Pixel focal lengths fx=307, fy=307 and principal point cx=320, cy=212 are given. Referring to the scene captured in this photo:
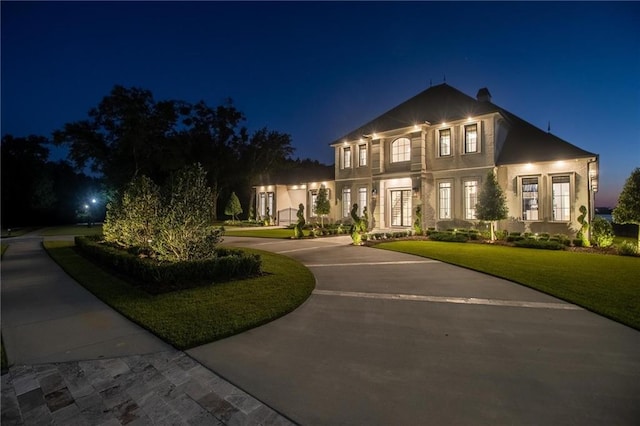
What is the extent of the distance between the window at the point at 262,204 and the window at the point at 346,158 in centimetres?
977

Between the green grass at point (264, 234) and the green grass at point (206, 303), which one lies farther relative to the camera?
the green grass at point (264, 234)

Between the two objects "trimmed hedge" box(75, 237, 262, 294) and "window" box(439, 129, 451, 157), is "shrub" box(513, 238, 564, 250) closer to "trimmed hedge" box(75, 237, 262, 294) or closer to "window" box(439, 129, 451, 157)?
"window" box(439, 129, 451, 157)

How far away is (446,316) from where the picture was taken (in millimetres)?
4523

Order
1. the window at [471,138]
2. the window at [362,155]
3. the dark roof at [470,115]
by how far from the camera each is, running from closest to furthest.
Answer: the dark roof at [470,115]
the window at [471,138]
the window at [362,155]

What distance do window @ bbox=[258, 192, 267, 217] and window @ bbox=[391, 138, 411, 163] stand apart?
13.4m

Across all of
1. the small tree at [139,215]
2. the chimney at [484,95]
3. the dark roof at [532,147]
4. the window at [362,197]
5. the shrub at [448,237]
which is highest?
the chimney at [484,95]

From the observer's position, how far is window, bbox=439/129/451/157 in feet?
54.2

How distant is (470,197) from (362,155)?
7080mm

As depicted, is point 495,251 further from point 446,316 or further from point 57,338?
point 57,338

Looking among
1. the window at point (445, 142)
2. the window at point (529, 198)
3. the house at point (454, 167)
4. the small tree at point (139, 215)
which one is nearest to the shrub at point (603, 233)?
the house at point (454, 167)

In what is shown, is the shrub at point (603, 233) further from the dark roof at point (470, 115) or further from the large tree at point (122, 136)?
the large tree at point (122, 136)

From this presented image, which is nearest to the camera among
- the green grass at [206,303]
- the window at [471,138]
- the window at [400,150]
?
the green grass at [206,303]

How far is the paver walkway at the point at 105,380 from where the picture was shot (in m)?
2.37

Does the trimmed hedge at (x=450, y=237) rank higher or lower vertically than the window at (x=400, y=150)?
lower
